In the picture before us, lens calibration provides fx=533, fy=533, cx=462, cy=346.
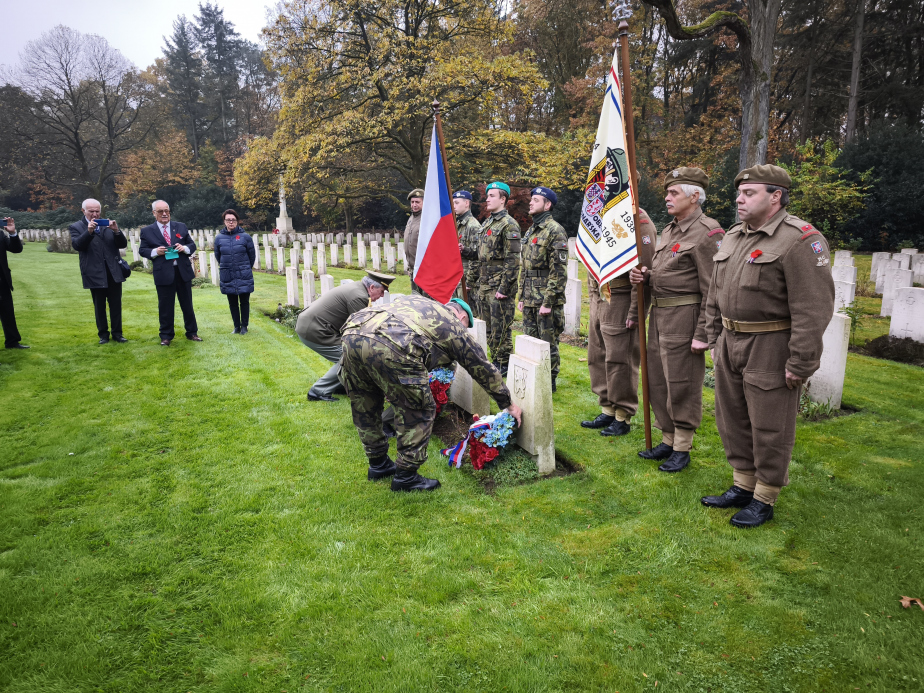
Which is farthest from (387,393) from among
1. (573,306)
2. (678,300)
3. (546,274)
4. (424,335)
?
(573,306)

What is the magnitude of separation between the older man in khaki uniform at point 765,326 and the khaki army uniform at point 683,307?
1.26ft

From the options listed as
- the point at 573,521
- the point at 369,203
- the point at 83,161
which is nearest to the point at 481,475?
the point at 573,521

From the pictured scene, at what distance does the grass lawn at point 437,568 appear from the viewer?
2430 millimetres

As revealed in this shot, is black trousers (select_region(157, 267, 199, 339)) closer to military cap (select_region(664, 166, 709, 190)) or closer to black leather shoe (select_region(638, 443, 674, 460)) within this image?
black leather shoe (select_region(638, 443, 674, 460))

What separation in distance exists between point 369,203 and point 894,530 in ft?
109

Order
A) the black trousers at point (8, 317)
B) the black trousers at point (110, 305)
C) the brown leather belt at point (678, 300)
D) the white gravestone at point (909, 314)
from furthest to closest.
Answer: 1. the black trousers at point (110, 305)
2. the black trousers at point (8, 317)
3. the white gravestone at point (909, 314)
4. the brown leather belt at point (678, 300)

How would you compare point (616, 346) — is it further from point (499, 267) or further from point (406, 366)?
point (499, 267)

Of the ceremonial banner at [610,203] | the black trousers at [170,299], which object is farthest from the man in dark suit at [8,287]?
the ceremonial banner at [610,203]

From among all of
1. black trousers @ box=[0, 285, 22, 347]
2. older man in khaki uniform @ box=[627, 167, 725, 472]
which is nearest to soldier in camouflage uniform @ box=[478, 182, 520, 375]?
older man in khaki uniform @ box=[627, 167, 725, 472]

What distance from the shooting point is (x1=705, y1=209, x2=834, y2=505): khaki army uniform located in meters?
3.08

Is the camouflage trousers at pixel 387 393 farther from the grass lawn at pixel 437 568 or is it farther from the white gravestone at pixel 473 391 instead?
the white gravestone at pixel 473 391

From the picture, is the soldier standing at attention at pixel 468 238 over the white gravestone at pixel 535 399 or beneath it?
over

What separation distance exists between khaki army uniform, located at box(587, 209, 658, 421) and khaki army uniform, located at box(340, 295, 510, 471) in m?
1.38

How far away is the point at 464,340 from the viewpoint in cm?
376
